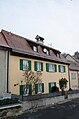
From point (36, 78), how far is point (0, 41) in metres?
6.47

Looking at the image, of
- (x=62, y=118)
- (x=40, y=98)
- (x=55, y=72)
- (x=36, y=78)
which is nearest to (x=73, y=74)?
(x=55, y=72)

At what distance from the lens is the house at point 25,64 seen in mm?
20141

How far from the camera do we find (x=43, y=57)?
25.3m

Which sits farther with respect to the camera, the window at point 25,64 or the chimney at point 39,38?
the chimney at point 39,38

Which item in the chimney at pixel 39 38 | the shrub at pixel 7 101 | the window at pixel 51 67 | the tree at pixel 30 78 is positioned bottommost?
the shrub at pixel 7 101

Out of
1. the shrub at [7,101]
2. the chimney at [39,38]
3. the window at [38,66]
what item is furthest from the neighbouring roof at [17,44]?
the chimney at [39,38]

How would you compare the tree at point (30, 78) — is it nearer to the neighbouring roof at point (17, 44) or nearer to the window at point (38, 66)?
the window at point (38, 66)

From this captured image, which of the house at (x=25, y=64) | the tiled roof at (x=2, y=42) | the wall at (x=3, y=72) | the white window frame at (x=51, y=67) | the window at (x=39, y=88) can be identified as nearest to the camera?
the wall at (x=3, y=72)

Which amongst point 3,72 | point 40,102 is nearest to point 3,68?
point 3,72

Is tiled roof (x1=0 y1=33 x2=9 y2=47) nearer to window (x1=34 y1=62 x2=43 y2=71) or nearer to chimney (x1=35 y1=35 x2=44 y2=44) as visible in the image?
window (x1=34 y1=62 x2=43 y2=71)

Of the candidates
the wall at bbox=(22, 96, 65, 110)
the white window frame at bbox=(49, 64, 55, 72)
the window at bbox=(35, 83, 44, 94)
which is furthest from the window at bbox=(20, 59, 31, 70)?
the white window frame at bbox=(49, 64, 55, 72)

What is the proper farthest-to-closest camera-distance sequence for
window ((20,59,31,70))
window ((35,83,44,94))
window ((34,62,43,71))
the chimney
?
the chimney → window ((34,62,43,71)) → window ((35,83,44,94)) → window ((20,59,31,70))

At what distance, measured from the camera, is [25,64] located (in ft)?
73.3

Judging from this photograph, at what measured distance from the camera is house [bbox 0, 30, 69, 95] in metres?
20.1
